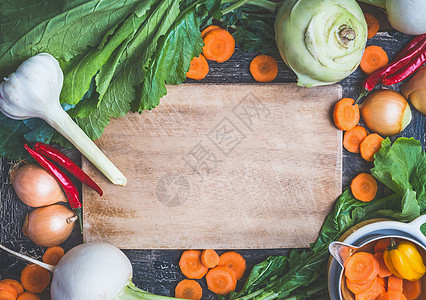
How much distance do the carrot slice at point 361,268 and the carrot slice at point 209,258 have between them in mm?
441

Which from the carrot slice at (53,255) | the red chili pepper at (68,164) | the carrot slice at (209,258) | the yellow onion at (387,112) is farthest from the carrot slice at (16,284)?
the yellow onion at (387,112)

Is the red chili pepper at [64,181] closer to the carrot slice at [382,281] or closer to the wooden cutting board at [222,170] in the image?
the wooden cutting board at [222,170]

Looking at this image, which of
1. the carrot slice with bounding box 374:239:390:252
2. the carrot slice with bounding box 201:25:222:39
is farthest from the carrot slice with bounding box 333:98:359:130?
the carrot slice with bounding box 201:25:222:39

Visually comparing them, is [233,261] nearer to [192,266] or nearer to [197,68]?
[192,266]

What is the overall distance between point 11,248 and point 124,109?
2.16 feet

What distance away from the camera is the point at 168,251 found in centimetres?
138

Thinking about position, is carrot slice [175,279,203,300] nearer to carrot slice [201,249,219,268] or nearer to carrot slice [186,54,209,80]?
carrot slice [201,249,219,268]

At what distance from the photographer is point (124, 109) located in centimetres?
123

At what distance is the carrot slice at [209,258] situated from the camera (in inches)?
52.9

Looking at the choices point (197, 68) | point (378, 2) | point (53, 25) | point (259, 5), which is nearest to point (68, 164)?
point (53, 25)

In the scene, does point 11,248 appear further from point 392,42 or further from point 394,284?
point 392,42

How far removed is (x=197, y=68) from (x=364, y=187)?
717 millimetres

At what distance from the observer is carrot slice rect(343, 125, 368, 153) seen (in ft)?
4.45

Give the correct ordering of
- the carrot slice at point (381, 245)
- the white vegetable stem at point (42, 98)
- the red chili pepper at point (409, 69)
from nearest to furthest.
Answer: the white vegetable stem at point (42, 98) → the carrot slice at point (381, 245) → the red chili pepper at point (409, 69)
